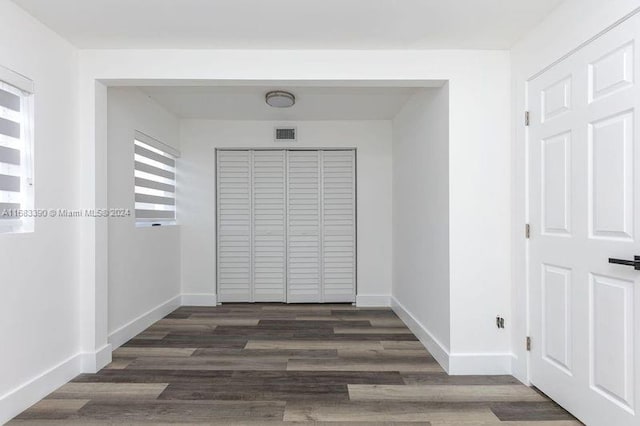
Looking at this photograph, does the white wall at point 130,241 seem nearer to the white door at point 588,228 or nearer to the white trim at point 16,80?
the white trim at point 16,80

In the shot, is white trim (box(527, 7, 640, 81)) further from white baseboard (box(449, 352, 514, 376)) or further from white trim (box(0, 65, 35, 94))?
white trim (box(0, 65, 35, 94))

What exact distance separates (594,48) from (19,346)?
3.65 metres

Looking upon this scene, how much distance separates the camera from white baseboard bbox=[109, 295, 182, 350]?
3533 mm

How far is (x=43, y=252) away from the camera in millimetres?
2596

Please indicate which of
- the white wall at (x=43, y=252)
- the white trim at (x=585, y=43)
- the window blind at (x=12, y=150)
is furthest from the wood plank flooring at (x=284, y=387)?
the white trim at (x=585, y=43)

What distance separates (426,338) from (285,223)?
95.0 inches

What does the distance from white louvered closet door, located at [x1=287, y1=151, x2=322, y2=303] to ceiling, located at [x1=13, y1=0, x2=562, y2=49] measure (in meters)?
2.38

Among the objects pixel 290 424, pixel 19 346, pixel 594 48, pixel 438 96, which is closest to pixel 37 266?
pixel 19 346

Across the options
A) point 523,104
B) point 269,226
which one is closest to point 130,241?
point 269,226

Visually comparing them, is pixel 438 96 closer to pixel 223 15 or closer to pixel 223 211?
pixel 223 15

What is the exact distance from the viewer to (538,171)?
104 inches

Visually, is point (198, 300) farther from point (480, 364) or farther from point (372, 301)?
point (480, 364)

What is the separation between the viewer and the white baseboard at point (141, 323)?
3533mm

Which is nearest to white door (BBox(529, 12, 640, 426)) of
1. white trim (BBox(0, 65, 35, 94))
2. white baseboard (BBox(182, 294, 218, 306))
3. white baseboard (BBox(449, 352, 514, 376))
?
white baseboard (BBox(449, 352, 514, 376))
